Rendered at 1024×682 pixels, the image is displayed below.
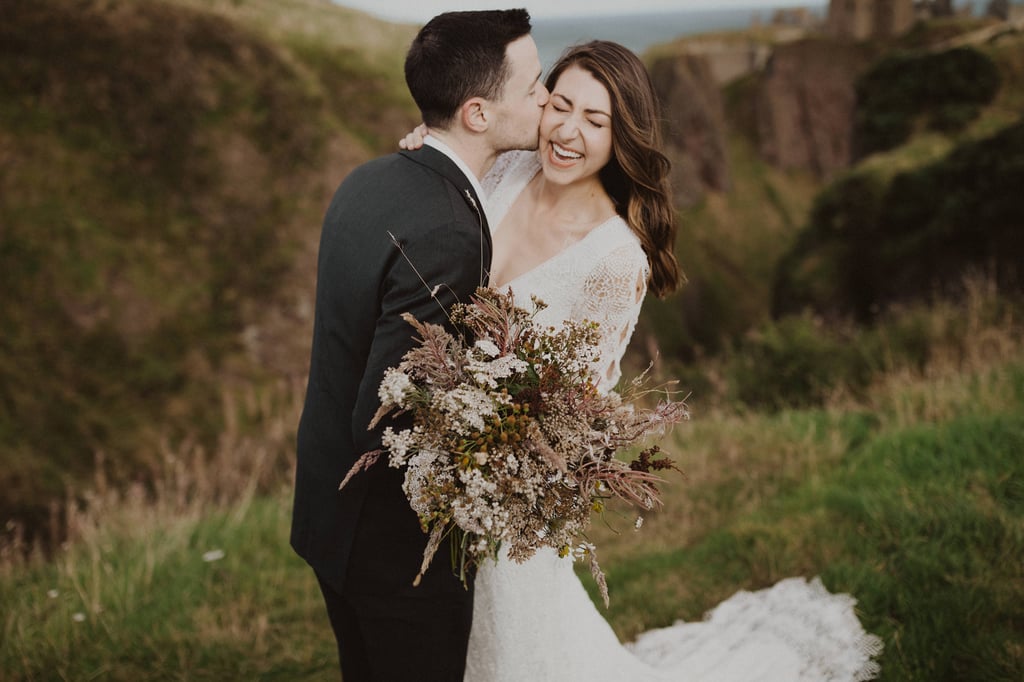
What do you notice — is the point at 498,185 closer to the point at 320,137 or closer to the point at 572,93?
the point at 572,93

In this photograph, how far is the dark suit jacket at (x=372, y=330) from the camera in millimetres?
2314

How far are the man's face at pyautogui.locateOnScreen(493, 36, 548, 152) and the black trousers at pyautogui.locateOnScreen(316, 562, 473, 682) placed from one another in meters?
1.53

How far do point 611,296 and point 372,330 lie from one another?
1.08 meters

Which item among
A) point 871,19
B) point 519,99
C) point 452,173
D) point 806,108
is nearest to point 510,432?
point 452,173

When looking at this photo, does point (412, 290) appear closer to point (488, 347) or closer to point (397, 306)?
point (397, 306)

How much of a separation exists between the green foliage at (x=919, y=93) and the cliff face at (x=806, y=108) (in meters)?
33.5

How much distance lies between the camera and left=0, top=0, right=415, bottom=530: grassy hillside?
14.9 m

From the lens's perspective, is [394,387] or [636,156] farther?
[636,156]

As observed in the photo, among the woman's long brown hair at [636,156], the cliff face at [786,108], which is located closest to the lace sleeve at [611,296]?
the woman's long brown hair at [636,156]

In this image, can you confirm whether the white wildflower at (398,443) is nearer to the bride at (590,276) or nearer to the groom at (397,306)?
the groom at (397,306)

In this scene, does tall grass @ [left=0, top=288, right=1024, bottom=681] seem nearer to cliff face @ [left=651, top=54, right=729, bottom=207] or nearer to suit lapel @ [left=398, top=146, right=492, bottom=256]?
suit lapel @ [left=398, top=146, right=492, bottom=256]

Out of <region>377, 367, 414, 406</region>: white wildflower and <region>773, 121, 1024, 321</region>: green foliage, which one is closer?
<region>377, 367, 414, 406</region>: white wildflower

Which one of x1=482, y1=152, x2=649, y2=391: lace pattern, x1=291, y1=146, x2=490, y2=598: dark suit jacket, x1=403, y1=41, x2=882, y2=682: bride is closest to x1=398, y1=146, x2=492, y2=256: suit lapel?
x1=291, y1=146, x2=490, y2=598: dark suit jacket

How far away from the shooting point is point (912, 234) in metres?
14.6
